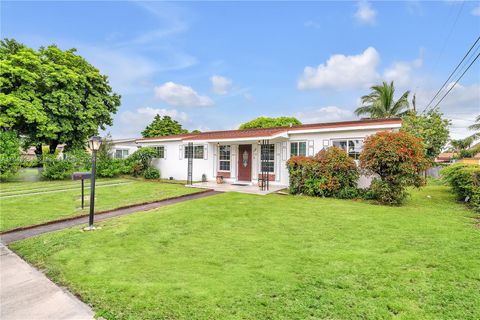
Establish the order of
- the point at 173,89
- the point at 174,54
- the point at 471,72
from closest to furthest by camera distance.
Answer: the point at 471,72 < the point at 174,54 < the point at 173,89

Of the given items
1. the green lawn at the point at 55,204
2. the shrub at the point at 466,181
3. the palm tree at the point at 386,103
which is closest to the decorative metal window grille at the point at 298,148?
the shrub at the point at 466,181

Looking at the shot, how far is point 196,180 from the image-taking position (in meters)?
16.3

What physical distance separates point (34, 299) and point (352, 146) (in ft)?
37.6

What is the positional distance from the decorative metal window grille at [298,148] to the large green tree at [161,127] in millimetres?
26523

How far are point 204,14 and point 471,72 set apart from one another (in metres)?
12.9

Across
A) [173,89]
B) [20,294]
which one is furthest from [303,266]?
[173,89]

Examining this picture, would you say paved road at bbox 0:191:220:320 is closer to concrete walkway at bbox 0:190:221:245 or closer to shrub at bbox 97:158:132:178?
concrete walkway at bbox 0:190:221:245

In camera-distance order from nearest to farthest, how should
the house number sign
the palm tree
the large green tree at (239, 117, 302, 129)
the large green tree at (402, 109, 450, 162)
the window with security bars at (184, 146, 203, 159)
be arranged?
the house number sign < the large green tree at (402, 109, 450, 162) < the window with security bars at (184, 146, 203, 159) < the palm tree < the large green tree at (239, 117, 302, 129)

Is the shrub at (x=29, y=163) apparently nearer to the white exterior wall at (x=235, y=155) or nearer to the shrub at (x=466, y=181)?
the white exterior wall at (x=235, y=155)

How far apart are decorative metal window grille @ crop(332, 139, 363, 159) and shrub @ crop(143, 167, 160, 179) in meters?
12.3

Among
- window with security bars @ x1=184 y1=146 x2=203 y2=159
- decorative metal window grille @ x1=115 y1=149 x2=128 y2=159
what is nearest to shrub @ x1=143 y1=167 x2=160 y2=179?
window with security bars @ x1=184 y1=146 x2=203 y2=159

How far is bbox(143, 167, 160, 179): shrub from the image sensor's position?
17344 mm

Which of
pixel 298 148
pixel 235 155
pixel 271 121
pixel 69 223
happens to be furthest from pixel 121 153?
pixel 271 121

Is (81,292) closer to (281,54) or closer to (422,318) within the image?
(422,318)
